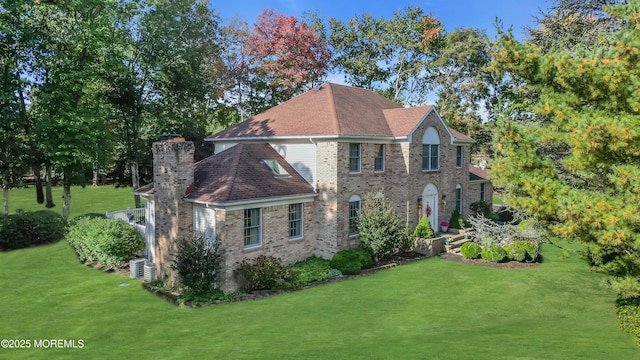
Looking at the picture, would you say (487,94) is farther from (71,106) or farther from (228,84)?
(71,106)

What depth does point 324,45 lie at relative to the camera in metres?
44.4

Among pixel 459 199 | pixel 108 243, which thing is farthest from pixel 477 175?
pixel 108 243

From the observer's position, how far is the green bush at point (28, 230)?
2522 centimetres

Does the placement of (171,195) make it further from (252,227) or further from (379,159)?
(379,159)

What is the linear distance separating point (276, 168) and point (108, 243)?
975cm

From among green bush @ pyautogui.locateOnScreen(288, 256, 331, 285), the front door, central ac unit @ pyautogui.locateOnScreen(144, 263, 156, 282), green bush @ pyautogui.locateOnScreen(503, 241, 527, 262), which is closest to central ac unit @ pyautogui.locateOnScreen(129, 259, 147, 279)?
central ac unit @ pyautogui.locateOnScreen(144, 263, 156, 282)

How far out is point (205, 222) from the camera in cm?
1828

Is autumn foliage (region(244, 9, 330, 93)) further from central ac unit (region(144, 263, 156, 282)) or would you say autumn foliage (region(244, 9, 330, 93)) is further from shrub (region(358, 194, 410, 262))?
Answer: central ac unit (region(144, 263, 156, 282))

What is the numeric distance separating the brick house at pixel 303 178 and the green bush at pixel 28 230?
390 inches

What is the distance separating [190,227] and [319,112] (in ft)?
33.9

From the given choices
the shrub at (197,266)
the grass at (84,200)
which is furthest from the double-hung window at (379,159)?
the grass at (84,200)

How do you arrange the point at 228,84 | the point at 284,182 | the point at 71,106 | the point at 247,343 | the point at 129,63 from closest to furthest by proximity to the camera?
the point at 247,343 < the point at 284,182 < the point at 71,106 < the point at 129,63 < the point at 228,84

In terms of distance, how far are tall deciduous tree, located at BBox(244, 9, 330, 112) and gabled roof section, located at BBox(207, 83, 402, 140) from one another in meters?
14.5

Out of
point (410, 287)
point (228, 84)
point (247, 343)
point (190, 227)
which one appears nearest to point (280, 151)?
point (190, 227)
